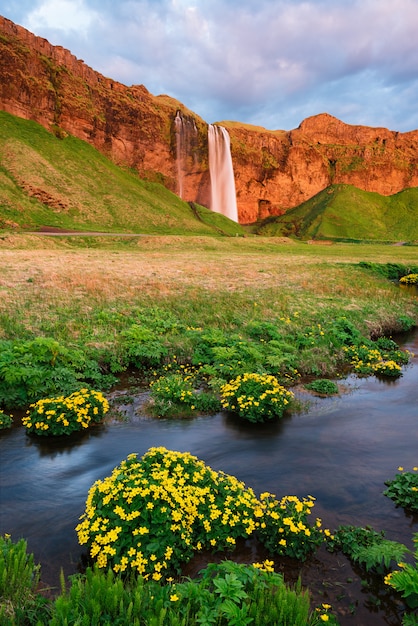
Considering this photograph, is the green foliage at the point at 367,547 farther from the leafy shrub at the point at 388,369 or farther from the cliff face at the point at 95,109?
the cliff face at the point at 95,109

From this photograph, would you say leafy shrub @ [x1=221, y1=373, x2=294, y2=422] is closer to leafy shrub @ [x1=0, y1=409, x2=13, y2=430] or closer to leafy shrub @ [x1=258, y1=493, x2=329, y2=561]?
leafy shrub @ [x1=258, y1=493, x2=329, y2=561]

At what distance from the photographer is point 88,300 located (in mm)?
18891

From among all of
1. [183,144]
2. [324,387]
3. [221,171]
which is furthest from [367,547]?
[221,171]

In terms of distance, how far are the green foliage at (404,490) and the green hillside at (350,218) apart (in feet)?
397

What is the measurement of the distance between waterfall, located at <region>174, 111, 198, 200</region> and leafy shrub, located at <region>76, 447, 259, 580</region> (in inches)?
5869

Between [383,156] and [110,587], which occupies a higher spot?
[383,156]

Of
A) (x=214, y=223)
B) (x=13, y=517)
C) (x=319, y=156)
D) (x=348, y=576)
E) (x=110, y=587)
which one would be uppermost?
(x=319, y=156)

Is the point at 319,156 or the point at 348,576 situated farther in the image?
the point at 319,156

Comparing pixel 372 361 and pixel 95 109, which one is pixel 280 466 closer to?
pixel 372 361

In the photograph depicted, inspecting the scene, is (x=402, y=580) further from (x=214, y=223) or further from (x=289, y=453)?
(x=214, y=223)

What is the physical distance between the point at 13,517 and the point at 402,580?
5.67m

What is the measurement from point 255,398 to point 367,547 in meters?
5.00

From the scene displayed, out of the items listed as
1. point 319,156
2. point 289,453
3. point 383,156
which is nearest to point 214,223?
point 319,156

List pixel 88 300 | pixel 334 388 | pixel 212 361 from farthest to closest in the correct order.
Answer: pixel 88 300 < pixel 212 361 < pixel 334 388
